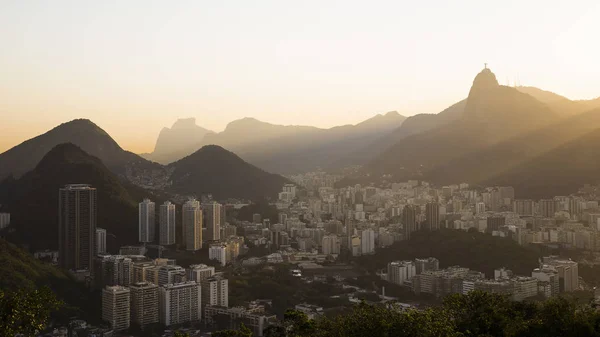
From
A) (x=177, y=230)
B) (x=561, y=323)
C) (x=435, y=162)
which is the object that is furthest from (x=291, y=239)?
(x=561, y=323)

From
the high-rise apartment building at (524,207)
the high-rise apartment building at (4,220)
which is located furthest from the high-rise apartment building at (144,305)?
the high-rise apartment building at (524,207)

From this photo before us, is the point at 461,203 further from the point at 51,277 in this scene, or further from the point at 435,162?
the point at 51,277

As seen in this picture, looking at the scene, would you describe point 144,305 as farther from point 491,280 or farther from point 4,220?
point 4,220

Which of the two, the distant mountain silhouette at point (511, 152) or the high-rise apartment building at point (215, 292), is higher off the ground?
the distant mountain silhouette at point (511, 152)

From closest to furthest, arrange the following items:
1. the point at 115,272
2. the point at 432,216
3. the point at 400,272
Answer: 1. the point at 115,272
2. the point at 400,272
3. the point at 432,216

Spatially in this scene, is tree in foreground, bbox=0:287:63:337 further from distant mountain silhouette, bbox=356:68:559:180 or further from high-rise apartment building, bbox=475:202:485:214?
distant mountain silhouette, bbox=356:68:559:180

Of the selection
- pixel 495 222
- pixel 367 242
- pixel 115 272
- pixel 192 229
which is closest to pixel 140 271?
pixel 115 272

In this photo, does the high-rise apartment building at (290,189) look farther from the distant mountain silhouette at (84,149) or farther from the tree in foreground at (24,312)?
the tree in foreground at (24,312)
